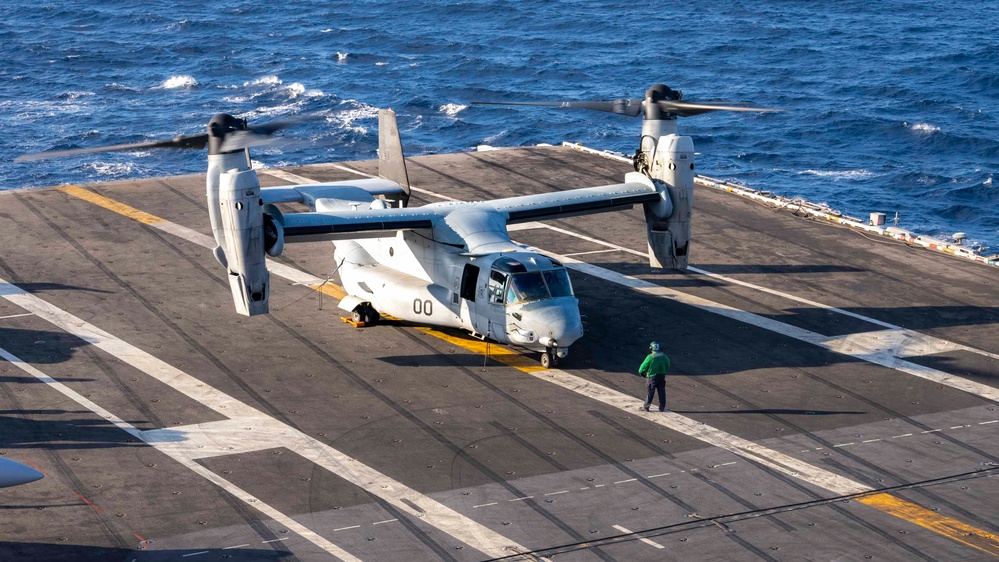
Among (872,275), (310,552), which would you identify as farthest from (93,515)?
(872,275)

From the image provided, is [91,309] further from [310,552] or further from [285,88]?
[285,88]

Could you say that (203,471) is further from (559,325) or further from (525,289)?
(559,325)

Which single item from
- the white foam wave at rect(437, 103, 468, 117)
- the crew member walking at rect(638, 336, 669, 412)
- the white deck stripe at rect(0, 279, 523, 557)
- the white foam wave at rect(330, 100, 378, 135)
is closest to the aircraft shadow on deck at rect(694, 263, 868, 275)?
the crew member walking at rect(638, 336, 669, 412)

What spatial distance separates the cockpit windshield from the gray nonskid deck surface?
237cm

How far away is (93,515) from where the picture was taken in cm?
2797

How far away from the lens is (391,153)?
44.2 meters

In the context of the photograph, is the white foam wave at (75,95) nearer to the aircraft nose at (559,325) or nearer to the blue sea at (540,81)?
the blue sea at (540,81)

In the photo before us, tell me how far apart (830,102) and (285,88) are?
140ft

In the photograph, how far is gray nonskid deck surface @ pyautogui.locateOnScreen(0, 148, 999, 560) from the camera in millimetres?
27578

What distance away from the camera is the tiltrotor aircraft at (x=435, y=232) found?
3516cm

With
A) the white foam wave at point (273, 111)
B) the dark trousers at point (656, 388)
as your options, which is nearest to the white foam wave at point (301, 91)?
the white foam wave at point (273, 111)

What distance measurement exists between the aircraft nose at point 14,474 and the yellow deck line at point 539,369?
1501cm

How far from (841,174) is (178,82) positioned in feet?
179

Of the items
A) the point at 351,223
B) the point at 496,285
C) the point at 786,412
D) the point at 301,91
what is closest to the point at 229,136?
the point at 351,223
